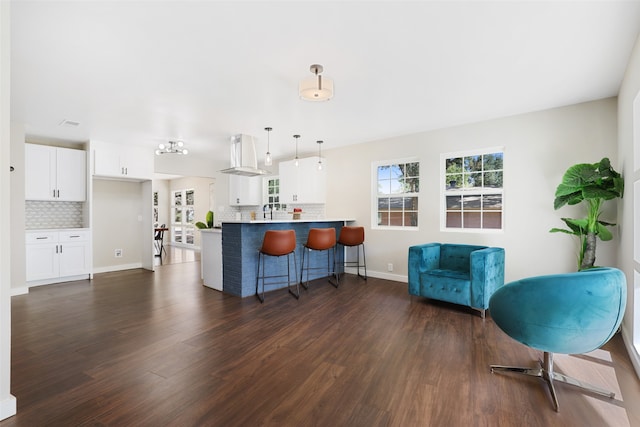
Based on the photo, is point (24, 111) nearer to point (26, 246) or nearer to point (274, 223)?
point (26, 246)

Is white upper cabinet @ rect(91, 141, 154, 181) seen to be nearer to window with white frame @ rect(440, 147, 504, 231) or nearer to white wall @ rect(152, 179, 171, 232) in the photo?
white wall @ rect(152, 179, 171, 232)

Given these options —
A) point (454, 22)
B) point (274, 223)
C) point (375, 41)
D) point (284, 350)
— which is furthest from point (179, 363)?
point (454, 22)

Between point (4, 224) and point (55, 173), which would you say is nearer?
point (4, 224)

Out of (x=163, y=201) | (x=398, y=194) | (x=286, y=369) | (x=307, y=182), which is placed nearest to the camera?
(x=286, y=369)

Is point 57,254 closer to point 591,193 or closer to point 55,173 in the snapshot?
point 55,173

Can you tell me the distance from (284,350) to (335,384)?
25.4 inches

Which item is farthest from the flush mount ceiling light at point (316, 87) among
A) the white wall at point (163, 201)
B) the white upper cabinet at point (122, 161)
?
the white wall at point (163, 201)

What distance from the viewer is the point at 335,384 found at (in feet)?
6.61

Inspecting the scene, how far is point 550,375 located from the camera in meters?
1.97

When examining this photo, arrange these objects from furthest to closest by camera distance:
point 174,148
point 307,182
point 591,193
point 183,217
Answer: point 183,217 < point 307,182 < point 174,148 < point 591,193

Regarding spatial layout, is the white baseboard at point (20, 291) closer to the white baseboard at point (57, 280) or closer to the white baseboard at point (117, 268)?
the white baseboard at point (57, 280)

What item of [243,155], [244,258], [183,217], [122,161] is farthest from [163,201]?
[244,258]

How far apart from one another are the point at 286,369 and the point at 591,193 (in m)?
3.35

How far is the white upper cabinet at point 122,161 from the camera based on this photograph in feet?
17.8
